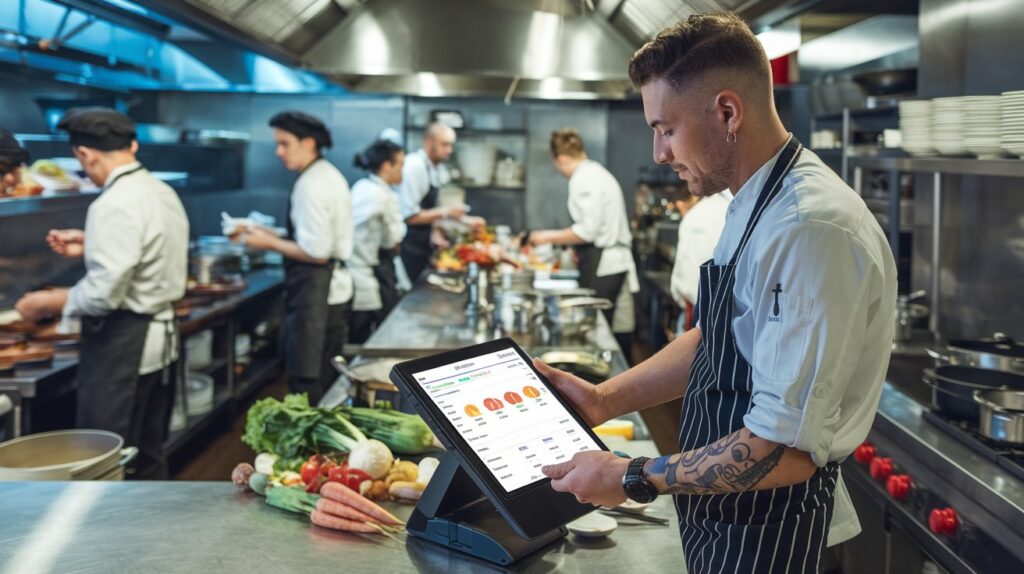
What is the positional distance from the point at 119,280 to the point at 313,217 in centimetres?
155

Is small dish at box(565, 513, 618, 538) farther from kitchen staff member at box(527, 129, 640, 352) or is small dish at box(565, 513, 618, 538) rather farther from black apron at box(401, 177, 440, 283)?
black apron at box(401, 177, 440, 283)

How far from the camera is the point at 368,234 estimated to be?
652 cm

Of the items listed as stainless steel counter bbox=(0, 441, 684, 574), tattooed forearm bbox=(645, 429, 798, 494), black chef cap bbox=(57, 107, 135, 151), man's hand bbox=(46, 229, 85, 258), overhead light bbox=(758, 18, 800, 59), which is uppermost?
overhead light bbox=(758, 18, 800, 59)

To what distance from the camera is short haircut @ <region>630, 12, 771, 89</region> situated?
1409 mm

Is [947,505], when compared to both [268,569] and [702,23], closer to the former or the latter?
[702,23]

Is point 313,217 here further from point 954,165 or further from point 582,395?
point 582,395

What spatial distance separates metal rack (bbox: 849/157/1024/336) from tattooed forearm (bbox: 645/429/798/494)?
143 cm

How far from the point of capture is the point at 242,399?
6.29m

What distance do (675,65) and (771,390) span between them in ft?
1.66

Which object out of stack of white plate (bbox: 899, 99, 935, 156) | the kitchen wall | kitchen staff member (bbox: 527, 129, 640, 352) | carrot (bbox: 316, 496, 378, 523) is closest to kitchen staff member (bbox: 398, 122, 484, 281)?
kitchen staff member (bbox: 527, 129, 640, 352)

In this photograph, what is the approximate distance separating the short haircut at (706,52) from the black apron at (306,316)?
4081 mm

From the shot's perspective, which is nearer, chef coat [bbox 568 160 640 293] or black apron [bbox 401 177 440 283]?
chef coat [bbox 568 160 640 293]

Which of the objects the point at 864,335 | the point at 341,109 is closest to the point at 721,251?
the point at 864,335

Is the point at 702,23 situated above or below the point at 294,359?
above
